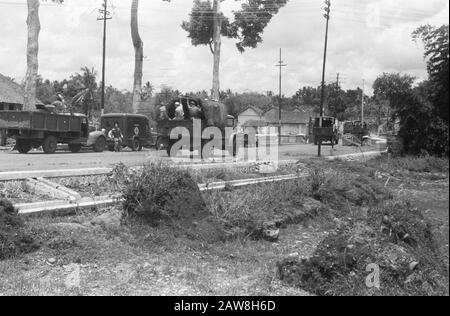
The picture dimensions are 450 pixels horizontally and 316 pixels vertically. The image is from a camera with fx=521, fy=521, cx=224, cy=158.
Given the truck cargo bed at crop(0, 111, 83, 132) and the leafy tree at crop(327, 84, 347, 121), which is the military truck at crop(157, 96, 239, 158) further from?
the leafy tree at crop(327, 84, 347, 121)

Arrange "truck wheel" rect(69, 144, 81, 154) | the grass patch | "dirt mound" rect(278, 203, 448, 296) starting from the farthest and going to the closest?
"truck wheel" rect(69, 144, 81, 154) < "dirt mound" rect(278, 203, 448, 296) < the grass patch

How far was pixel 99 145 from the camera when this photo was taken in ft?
76.3

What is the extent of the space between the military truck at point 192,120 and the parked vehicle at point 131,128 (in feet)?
23.2

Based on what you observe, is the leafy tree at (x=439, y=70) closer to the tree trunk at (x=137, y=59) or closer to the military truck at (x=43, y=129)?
the military truck at (x=43, y=129)

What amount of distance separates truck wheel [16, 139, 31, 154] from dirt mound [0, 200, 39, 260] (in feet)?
50.1

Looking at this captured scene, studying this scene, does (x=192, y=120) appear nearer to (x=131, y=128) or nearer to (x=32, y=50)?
(x=32, y=50)

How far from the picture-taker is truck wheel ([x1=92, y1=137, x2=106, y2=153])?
2309cm

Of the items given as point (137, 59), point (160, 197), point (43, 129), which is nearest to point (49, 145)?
point (43, 129)

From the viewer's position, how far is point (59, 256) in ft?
17.6

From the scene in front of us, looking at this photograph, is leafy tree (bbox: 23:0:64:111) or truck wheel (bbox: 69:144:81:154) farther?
truck wheel (bbox: 69:144:81:154)

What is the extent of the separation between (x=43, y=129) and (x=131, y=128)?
18.6 feet

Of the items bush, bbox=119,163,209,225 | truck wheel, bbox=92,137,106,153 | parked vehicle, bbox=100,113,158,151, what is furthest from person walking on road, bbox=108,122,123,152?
bush, bbox=119,163,209,225

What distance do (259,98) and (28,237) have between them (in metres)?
97.4

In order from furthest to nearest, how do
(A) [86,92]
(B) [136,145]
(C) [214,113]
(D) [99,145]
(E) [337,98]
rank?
(A) [86,92], (B) [136,145], (D) [99,145], (C) [214,113], (E) [337,98]
